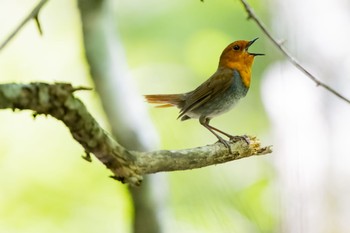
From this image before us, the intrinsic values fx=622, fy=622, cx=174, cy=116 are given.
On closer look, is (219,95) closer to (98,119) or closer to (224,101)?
(224,101)

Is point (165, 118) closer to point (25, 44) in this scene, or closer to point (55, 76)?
point (55, 76)

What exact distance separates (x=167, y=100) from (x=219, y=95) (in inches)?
7.7

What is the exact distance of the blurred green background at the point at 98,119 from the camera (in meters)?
4.28

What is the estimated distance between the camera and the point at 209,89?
2.13 meters

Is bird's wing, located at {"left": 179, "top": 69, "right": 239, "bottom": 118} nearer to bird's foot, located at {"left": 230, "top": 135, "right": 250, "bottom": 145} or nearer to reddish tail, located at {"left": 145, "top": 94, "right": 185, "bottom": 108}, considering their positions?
reddish tail, located at {"left": 145, "top": 94, "right": 185, "bottom": 108}

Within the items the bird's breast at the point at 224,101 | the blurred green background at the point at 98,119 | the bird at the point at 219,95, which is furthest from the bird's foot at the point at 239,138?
the blurred green background at the point at 98,119

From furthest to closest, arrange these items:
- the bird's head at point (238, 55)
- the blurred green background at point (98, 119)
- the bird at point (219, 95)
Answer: the blurred green background at point (98, 119)
the bird at point (219, 95)
the bird's head at point (238, 55)

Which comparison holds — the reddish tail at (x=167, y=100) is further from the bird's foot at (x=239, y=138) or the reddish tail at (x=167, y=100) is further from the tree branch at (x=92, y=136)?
the tree branch at (x=92, y=136)

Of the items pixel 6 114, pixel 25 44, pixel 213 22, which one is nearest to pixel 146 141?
pixel 6 114

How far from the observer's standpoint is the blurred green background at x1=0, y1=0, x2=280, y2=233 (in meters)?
4.28

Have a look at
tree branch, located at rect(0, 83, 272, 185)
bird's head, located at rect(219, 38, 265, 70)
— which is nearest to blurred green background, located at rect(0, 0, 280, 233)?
bird's head, located at rect(219, 38, 265, 70)

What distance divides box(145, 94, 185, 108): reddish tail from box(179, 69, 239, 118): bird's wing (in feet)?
0.11

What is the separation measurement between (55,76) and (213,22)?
1720mm

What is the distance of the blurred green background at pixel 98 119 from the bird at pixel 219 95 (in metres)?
1.28
